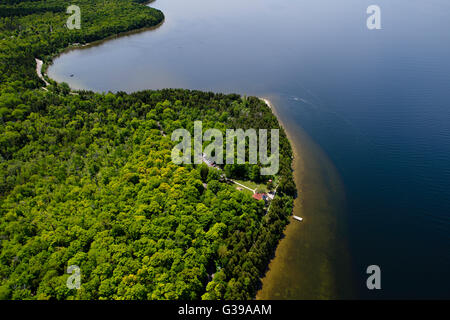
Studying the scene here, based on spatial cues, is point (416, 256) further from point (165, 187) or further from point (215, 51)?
point (215, 51)

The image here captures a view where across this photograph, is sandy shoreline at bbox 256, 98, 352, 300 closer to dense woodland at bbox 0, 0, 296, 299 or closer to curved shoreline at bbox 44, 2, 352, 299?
curved shoreline at bbox 44, 2, 352, 299

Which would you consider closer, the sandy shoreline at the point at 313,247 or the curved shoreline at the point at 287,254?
the curved shoreline at the point at 287,254

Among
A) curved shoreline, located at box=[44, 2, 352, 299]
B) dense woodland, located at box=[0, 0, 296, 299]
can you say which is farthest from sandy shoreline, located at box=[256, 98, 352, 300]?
dense woodland, located at box=[0, 0, 296, 299]

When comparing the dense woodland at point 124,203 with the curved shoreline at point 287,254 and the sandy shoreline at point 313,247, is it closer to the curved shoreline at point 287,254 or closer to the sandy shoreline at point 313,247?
the curved shoreline at point 287,254

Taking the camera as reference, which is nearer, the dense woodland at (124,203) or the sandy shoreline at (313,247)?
the dense woodland at (124,203)

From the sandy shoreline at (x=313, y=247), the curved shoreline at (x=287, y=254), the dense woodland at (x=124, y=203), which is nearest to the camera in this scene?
the dense woodland at (x=124, y=203)

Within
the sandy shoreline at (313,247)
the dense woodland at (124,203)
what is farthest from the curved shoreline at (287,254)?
the dense woodland at (124,203)

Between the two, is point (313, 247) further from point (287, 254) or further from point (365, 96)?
point (365, 96)

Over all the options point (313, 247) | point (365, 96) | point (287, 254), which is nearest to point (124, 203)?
point (287, 254)

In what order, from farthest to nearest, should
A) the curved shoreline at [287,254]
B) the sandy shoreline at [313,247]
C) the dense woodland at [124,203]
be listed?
the sandy shoreline at [313,247], the curved shoreline at [287,254], the dense woodland at [124,203]
